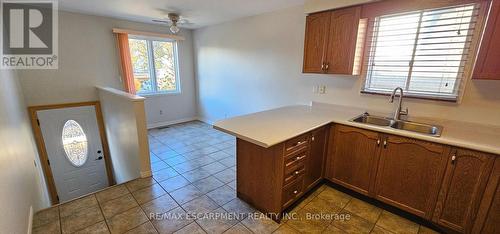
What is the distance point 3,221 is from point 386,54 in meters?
3.42

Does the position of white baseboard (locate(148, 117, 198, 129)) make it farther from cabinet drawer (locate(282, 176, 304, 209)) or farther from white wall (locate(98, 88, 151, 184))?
cabinet drawer (locate(282, 176, 304, 209))

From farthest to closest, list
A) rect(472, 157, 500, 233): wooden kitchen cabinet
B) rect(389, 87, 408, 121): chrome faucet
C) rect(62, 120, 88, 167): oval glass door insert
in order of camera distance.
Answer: rect(62, 120, 88, 167): oval glass door insert, rect(389, 87, 408, 121): chrome faucet, rect(472, 157, 500, 233): wooden kitchen cabinet

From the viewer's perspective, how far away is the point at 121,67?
4141 mm

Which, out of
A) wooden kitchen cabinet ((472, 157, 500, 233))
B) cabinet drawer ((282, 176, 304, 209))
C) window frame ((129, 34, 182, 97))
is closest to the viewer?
wooden kitchen cabinet ((472, 157, 500, 233))

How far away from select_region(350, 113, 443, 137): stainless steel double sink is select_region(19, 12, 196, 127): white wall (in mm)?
4356

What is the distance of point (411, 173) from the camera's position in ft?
6.05

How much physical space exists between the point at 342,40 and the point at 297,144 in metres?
1.30

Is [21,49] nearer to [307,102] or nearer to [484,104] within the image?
[307,102]

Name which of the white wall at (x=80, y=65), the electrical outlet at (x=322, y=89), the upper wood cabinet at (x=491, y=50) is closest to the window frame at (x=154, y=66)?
the white wall at (x=80, y=65)

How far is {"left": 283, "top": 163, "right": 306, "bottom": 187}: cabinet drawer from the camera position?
6.21 feet

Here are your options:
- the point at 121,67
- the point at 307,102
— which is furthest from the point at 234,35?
the point at 121,67

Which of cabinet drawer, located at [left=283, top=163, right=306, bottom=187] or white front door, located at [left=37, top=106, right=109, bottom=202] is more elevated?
cabinet drawer, located at [left=283, top=163, right=306, bottom=187]

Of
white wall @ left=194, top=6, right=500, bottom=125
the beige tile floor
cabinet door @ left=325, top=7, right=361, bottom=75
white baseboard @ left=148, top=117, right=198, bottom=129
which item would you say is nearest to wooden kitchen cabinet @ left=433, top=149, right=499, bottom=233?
the beige tile floor

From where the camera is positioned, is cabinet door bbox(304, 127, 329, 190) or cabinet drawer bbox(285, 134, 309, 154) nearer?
cabinet drawer bbox(285, 134, 309, 154)
